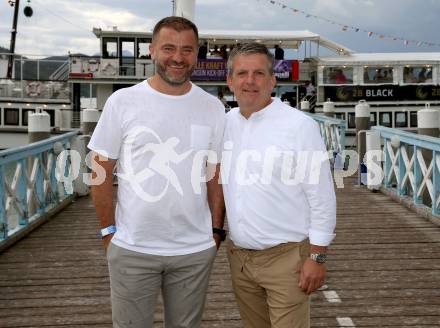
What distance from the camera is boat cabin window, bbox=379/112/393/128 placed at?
75.7 ft

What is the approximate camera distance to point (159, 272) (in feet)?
8.33

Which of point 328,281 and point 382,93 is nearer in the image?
point 328,281

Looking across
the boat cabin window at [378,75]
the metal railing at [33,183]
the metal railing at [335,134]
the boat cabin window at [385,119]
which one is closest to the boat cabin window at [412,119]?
the boat cabin window at [385,119]

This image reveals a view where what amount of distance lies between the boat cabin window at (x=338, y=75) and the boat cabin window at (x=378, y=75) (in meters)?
0.64

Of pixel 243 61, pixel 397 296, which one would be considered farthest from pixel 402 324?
pixel 243 61

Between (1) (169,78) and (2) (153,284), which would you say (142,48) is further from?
(2) (153,284)

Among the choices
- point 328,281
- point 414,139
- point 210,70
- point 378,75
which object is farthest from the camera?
point 378,75

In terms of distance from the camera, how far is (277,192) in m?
2.50

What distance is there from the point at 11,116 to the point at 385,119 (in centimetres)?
1450

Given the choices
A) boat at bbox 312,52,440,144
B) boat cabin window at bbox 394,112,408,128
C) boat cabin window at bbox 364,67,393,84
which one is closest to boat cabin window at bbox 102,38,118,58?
boat at bbox 312,52,440,144

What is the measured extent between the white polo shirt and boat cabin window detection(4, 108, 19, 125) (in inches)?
796

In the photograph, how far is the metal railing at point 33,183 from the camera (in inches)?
241

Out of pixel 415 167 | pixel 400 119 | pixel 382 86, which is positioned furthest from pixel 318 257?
pixel 400 119

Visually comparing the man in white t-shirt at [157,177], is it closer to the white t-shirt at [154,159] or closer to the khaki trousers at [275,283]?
the white t-shirt at [154,159]
